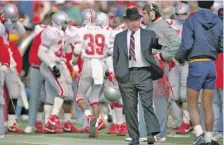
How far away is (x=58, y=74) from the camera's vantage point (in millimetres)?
18141

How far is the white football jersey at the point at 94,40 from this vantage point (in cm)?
1786

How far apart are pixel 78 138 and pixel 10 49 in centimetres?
226

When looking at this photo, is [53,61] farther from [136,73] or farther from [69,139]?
[136,73]

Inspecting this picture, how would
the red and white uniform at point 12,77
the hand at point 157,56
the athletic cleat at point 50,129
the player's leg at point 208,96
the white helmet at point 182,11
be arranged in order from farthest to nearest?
1. the athletic cleat at point 50,129
2. the white helmet at point 182,11
3. the red and white uniform at point 12,77
4. the hand at point 157,56
5. the player's leg at point 208,96

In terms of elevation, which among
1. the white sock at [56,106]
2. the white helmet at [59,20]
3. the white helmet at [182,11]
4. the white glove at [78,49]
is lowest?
the white sock at [56,106]

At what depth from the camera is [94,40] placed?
17.8 metres

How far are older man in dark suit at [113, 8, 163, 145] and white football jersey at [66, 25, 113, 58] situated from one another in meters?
2.83

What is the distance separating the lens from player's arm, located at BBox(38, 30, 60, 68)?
18.0 metres

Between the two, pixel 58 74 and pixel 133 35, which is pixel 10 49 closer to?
pixel 58 74

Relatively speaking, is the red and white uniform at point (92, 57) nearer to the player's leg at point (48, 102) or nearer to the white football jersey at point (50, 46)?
the white football jersey at point (50, 46)

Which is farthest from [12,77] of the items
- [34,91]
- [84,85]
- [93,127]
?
[93,127]

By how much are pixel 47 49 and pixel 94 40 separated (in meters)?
0.89

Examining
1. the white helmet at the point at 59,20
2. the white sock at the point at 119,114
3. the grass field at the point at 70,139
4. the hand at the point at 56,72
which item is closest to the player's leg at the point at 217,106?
the grass field at the point at 70,139

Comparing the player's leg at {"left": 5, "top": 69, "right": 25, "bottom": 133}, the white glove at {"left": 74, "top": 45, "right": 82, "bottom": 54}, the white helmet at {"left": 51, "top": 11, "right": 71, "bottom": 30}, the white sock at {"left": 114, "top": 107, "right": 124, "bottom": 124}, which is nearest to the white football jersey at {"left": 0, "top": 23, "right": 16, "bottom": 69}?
the player's leg at {"left": 5, "top": 69, "right": 25, "bottom": 133}
